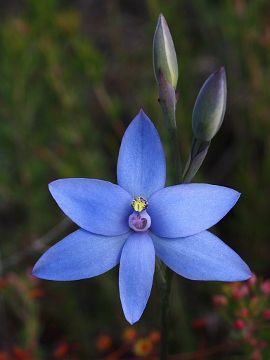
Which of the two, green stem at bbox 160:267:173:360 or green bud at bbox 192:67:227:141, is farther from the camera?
green stem at bbox 160:267:173:360

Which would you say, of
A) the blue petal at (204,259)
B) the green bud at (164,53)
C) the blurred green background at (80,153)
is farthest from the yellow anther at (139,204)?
the blurred green background at (80,153)

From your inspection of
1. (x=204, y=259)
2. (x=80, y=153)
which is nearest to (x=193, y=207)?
(x=204, y=259)

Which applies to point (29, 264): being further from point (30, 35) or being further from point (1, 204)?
point (30, 35)

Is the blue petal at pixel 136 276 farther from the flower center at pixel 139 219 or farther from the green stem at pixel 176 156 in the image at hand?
the green stem at pixel 176 156

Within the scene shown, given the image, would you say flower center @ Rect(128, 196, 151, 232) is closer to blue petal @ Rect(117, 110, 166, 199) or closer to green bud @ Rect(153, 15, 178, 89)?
blue petal @ Rect(117, 110, 166, 199)

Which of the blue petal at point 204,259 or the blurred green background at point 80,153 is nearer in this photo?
the blue petal at point 204,259

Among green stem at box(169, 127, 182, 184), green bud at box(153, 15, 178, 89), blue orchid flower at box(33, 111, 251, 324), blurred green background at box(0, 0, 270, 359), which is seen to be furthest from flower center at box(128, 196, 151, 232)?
blurred green background at box(0, 0, 270, 359)

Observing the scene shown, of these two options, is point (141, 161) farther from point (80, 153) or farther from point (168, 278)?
point (80, 153)
